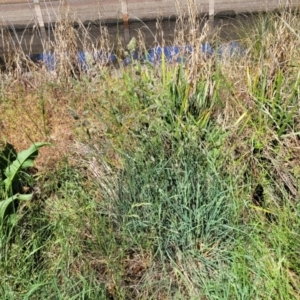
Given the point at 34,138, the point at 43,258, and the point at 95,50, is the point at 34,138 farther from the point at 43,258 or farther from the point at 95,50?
the point at 43,258

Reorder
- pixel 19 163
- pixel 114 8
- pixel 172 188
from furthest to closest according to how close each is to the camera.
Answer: pixel 114 8 < pixel 19 163 < pixel 172 188

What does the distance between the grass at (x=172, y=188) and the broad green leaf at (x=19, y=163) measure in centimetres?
18

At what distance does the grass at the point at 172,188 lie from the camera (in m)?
2.53

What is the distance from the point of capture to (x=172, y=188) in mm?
2850

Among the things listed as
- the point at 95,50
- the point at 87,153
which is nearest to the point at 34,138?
the point at 87,153

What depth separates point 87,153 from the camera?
10.7 ft

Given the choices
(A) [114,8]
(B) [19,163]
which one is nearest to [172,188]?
(B) [19,163]

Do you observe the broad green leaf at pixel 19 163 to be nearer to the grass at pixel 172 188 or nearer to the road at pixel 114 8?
the grass at pixel 172 188

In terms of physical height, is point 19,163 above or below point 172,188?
above

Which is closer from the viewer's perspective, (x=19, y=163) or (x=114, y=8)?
(x=19, y=163)

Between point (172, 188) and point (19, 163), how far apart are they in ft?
2.87

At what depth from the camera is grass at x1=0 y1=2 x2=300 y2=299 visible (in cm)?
253

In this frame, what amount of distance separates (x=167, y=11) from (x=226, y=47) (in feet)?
12.9

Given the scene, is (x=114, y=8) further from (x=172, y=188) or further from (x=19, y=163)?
(x=172, y=188)
